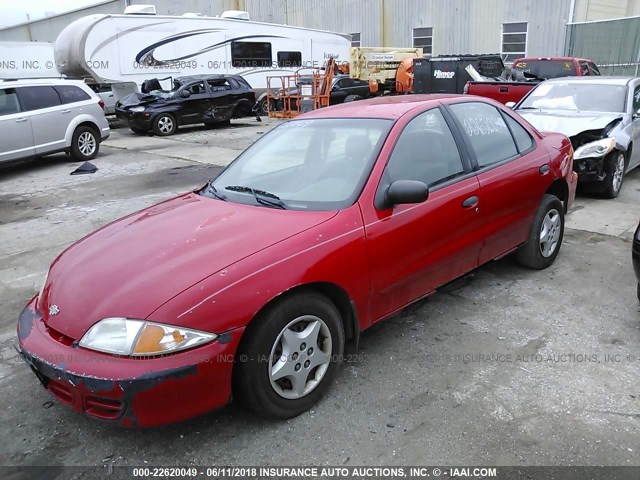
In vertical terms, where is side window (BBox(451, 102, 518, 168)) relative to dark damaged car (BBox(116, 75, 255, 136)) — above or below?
above

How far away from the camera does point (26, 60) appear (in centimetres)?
2056

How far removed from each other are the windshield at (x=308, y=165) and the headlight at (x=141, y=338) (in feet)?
3.43

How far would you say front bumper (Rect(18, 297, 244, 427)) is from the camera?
2.31 m

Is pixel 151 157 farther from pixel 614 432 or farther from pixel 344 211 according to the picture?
pixel 614 432

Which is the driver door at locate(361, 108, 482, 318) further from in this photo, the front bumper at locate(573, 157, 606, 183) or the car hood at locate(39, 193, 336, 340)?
the front bumper at locate(573, 157, 606, 183)

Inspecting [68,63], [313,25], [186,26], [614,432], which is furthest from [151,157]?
[313,25]

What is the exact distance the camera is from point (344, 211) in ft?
9.81

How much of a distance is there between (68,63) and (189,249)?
17202 mm

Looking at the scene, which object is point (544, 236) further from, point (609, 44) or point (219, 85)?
point (609, 44)

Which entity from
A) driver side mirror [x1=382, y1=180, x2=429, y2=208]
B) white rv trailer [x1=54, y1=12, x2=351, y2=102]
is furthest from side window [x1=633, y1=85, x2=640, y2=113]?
white rv trailer [x1=54, y1=12, x2=351, y2=102]

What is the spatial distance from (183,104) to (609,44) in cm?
1373

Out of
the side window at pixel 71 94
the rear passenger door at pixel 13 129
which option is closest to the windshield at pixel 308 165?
the rear passenger door at pixel 13 129

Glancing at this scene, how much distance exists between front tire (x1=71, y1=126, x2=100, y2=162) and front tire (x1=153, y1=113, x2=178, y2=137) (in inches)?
158

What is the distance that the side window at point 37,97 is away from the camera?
32.7ft
